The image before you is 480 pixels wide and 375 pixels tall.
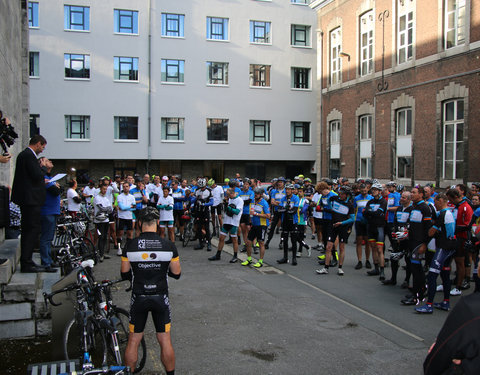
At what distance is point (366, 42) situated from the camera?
26281 millimetres

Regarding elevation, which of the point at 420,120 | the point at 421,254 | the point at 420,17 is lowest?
the point at 421,254

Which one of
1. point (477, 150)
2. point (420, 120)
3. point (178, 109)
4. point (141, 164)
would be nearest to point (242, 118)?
point (178, 109)

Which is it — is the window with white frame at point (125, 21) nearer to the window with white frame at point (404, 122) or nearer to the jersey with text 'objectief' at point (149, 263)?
the window with white frame at point (404, 122)

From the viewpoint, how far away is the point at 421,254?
25.2ft

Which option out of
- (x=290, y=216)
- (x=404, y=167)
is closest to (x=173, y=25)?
(x=404, y=167)

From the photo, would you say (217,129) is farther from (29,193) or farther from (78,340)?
(78,340)

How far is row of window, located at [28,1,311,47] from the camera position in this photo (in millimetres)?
30062

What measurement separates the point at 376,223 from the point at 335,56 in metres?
22.6

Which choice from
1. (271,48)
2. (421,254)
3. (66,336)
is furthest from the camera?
(271,48)

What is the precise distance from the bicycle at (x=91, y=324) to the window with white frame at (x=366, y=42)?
23477 mm

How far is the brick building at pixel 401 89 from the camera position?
19.2m

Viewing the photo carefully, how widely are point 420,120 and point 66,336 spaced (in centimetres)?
2029

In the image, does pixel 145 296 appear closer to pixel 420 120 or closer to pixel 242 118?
pixel 420 120

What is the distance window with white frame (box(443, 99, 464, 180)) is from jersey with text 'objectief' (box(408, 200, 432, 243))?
516 inches
